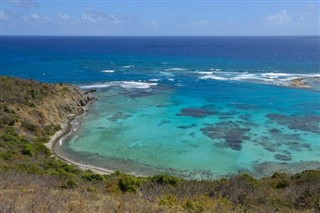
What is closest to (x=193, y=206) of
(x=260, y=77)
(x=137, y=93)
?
(x=137, y=93)

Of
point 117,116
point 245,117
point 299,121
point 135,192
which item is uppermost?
point 135,192

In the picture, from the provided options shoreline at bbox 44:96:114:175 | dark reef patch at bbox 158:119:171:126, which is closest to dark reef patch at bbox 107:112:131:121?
shoreline at bbox 44:96:114:175

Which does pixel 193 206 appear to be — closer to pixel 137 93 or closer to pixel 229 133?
pixel 229 133

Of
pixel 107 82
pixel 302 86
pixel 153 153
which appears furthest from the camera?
pixel 107 82

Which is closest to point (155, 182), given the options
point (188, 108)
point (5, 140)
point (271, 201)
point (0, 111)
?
point (271, 201)

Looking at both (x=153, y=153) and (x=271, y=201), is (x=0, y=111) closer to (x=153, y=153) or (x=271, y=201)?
(x=153, y=153)

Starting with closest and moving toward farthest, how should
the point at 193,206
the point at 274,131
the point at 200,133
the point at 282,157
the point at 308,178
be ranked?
the point at 193,206, the point at 308,178, the point at 282,157, the point at 200,133, the point at 274,131

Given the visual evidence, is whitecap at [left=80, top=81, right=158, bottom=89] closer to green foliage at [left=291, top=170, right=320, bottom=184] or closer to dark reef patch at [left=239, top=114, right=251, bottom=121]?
dark reef patch at [left=239, top=114, right=251, bottom=121]
